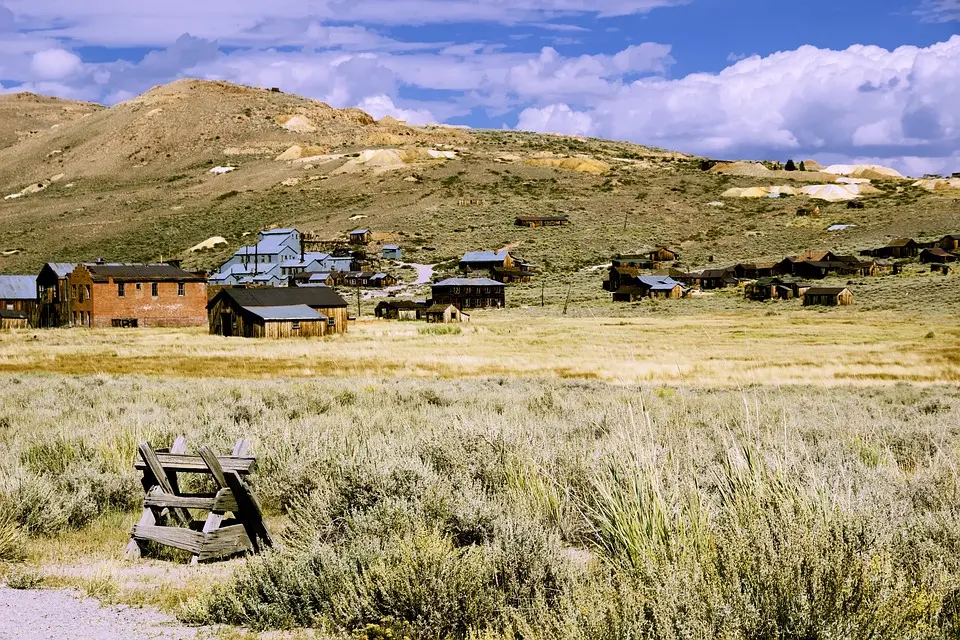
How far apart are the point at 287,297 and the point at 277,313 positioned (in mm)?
2585

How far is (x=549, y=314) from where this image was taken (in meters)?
67.2

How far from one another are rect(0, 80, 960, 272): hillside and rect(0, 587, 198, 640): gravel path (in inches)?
3605

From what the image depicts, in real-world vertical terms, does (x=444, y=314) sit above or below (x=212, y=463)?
above

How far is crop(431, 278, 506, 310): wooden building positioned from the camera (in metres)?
75.6

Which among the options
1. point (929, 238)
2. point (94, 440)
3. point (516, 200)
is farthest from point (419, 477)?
point (516, 200)

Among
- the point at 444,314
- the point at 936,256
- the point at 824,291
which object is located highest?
the point at 936,256

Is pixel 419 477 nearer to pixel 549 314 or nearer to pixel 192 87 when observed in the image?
pixel 549 314

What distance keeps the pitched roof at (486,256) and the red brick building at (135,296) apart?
35.4m

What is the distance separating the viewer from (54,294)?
2509 inches

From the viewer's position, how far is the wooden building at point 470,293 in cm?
7562

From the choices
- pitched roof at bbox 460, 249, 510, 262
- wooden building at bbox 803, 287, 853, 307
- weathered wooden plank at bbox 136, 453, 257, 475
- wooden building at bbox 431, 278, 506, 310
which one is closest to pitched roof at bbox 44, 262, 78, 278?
wooden building at bbox 431, 278, 506, 310

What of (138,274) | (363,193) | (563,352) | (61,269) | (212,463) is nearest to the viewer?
(212,463)

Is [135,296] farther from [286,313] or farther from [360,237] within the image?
[360,237]

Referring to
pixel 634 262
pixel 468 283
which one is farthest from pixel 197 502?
pixel 634 262
